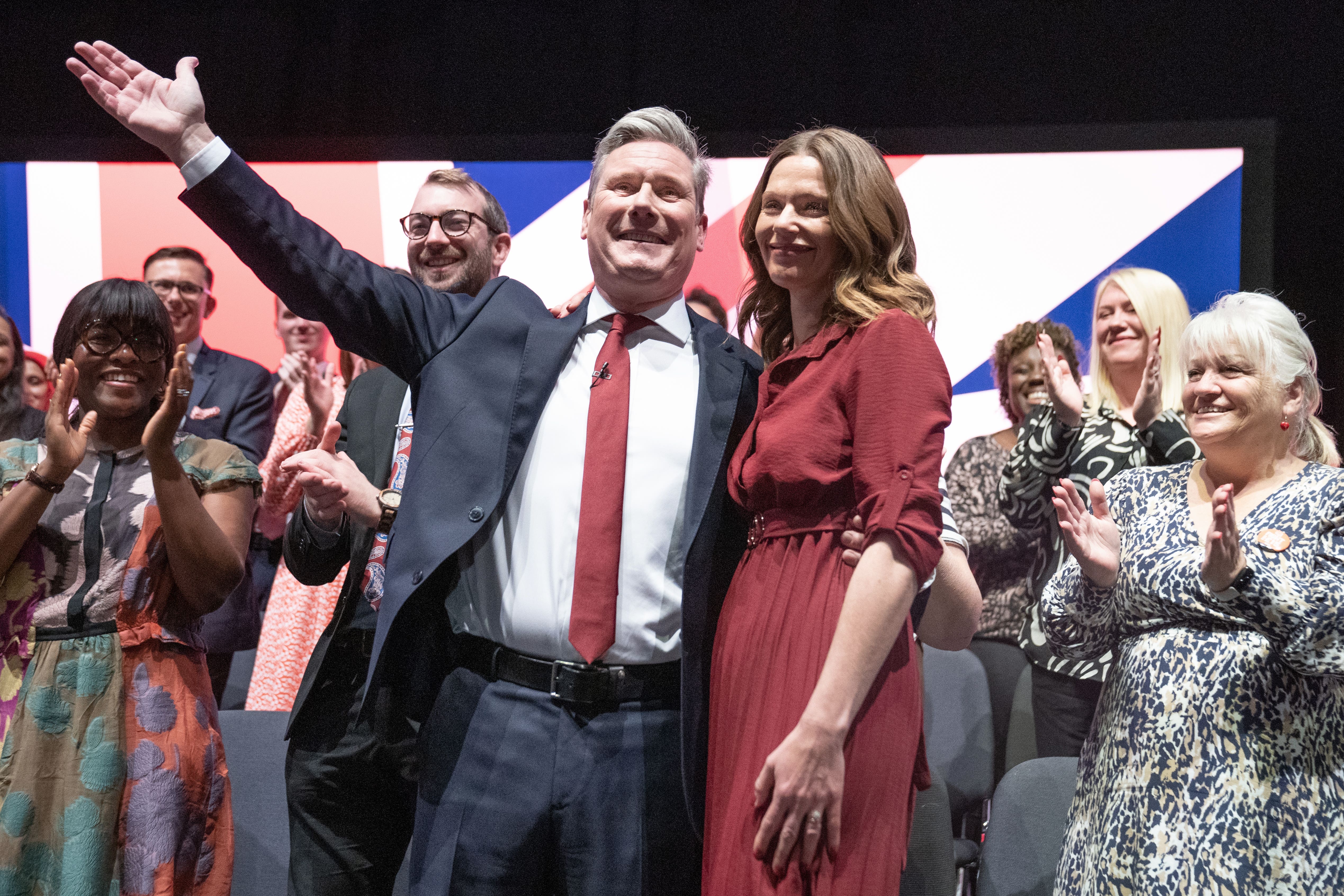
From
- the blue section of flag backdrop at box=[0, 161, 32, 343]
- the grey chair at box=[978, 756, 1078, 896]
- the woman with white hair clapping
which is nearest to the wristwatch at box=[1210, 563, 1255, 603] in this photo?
the woman with white hair clapping

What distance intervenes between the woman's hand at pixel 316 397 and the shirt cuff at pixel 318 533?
43.9 inches

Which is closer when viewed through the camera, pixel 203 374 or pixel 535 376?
pixel 535 376

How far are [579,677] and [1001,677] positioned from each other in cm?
230

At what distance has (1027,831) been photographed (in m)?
2.49

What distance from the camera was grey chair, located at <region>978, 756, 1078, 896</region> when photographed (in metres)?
2.45

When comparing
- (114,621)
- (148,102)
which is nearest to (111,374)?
(114,621)

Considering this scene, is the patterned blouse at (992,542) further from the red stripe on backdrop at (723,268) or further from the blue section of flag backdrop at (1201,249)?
the red stripe on backdrop at (723,268)

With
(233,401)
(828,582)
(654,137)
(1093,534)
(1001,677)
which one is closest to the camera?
(828,582)

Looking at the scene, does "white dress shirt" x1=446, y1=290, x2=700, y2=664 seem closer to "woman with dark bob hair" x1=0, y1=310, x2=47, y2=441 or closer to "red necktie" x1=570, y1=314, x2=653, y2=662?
"red necktie" x1=570, y1=314, x2=653, y2=662

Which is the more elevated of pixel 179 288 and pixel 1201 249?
pixel 1201 249

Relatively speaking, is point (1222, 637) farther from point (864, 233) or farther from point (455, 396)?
point (455, 396)

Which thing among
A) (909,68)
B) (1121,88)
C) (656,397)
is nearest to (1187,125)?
(1121,88)

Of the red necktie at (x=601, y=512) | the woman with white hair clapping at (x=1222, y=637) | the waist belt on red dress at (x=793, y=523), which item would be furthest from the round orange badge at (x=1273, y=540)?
the red necktie at (x=601, y=512)

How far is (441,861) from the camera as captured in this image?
1.64 m
